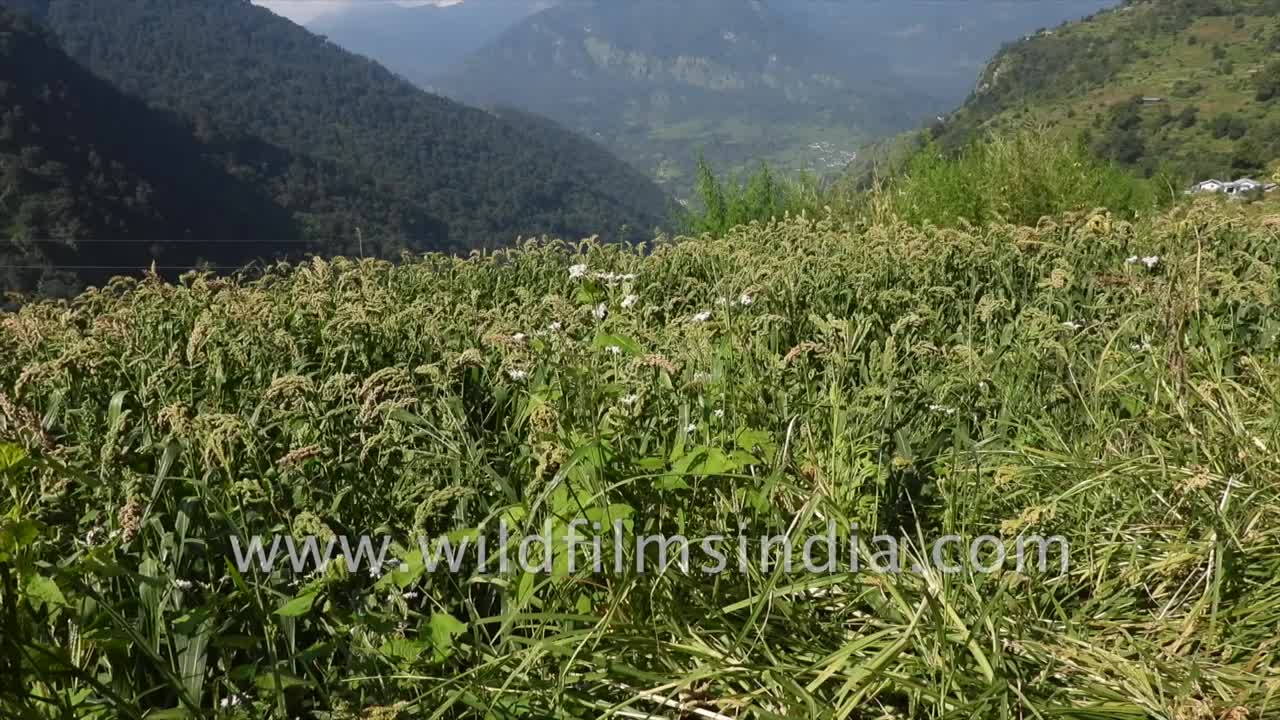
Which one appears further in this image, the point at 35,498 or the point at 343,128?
the point at 343,128

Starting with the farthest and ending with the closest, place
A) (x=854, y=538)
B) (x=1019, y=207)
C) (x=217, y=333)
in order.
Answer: (x=1019, y=207) < (x=217, y=333) < (x=854, y=538)

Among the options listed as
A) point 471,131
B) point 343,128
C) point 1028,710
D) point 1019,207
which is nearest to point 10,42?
point 343,128

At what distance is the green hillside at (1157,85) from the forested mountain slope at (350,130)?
4644 centimetres

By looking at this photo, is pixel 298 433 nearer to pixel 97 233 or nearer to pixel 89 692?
pixel 89 692

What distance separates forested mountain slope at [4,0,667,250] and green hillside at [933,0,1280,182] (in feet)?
152

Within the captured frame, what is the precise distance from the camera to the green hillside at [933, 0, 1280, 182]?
→ 2776 inches

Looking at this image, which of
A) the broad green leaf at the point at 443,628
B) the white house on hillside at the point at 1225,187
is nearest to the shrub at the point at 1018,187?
the white house on hillside at the point at 1225,187

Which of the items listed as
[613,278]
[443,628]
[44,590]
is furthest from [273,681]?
[613,278]

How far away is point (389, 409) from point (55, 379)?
1.61 m

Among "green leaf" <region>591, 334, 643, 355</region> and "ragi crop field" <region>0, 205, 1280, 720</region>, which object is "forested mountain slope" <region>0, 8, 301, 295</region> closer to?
"ragi crop field" <region>0, 205, 1280, 720</region>

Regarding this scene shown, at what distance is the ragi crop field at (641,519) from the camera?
185 centimetres

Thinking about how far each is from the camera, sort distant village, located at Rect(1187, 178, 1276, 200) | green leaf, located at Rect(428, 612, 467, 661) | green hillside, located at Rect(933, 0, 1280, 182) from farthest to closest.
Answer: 1. green hillside, located at Rect(933, 0, 1280, 182)
2. distant village, located at Rect(1187, 178, 1276, 200)
3. green leaf, located at Rect(428, 612, 467, 661)

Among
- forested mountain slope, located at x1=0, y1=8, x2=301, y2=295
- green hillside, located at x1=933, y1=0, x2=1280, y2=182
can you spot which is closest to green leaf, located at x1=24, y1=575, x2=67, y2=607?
forested mountain slope, located at x1=0, y1=8, x2=301, y2=295

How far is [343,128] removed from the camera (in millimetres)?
133375
